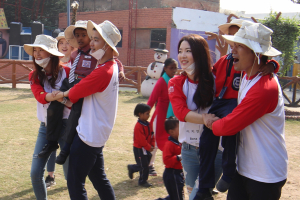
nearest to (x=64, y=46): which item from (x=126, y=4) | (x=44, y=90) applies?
(x=44, y=90)

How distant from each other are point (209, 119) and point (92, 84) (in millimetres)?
1036

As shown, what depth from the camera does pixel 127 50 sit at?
21875mm

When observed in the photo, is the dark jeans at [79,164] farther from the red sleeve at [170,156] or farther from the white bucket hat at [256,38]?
the white bucket hat at [256,38]

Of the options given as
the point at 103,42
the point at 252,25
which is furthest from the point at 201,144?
the point at 103,42

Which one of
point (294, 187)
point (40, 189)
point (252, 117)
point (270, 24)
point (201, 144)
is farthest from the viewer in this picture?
point (270, 24)

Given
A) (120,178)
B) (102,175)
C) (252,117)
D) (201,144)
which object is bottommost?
(120,178)

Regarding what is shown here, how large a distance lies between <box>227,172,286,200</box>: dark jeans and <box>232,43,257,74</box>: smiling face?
2.68ft

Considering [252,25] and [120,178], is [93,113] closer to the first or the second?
[252,25]

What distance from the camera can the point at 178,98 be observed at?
2.56 metres

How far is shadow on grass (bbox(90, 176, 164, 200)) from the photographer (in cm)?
411

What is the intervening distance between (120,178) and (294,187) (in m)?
2.56

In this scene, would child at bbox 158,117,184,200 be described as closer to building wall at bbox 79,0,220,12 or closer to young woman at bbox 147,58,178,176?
young woman at bbox 147,58,178,176

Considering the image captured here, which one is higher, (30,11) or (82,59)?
(30,11)

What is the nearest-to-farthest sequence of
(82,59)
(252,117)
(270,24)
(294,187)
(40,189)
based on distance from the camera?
(252,117) < (82,59) < (40,189) < (294,187) < (270,24)
